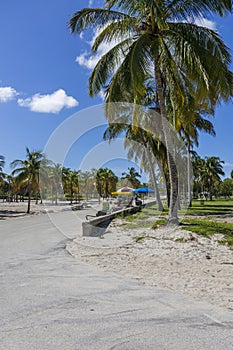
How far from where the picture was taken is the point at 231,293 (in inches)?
201

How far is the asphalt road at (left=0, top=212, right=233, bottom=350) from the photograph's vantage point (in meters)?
3.41

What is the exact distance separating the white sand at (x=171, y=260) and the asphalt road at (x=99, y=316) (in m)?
0.51

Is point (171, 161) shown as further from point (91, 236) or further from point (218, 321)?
point (218, 321)

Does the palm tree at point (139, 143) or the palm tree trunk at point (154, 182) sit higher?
the palm tree at point (139, 143)

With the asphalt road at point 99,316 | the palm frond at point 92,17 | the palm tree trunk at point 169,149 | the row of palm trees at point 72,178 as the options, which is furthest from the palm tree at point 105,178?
the asphalt road at point 99,316

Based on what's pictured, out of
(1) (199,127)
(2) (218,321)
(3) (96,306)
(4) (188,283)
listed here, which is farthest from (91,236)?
(1) (199,127)

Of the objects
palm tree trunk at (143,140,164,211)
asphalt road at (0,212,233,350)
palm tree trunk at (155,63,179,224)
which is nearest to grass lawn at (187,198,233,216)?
palm tree trunk at (143,140,164,211)

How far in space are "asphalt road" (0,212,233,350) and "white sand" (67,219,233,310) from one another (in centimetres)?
51

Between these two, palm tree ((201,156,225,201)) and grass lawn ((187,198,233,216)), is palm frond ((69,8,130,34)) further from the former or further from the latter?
palm tree ((201,156,225,201))

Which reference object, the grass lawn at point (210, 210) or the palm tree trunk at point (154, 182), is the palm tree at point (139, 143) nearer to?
the palm tree trunk at point (154, 182)

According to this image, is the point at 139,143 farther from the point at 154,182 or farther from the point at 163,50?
the point at 163,50

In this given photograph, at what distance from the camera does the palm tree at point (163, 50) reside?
11.9 meters

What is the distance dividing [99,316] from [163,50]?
11.0 meters

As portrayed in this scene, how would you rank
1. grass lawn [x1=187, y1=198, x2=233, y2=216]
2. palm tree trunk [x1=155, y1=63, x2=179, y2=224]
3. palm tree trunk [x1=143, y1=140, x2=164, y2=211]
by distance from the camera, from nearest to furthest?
1. palm tree trunk [x1=155, y1=63, x2=179, y2=224]
2. grass lawn [x1=187, y1=198, x2=233, y2=216]
3. palm tree trunk [x1=143, y1=140, x2=164, y2=211]
